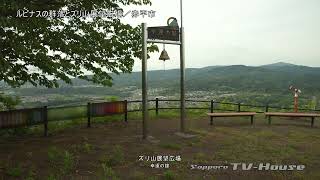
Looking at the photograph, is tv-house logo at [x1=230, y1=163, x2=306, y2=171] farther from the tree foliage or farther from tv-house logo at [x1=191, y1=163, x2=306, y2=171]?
the tree foliage

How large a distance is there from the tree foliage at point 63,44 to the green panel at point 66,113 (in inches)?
63.9

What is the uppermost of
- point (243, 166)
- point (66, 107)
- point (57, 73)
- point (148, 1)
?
point (148, 1)

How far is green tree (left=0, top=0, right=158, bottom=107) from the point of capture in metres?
8.97

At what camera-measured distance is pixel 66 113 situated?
13.8 metres

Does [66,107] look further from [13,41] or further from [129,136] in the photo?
[13,41]

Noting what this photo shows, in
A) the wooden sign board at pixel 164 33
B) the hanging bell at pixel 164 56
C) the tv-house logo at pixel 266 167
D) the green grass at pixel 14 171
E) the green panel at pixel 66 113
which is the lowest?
the tv-house logo at pixel 266 167

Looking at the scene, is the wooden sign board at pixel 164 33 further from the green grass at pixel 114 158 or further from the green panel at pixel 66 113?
the green panel at pixel 66 113

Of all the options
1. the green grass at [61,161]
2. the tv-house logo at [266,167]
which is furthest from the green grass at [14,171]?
the tv-house logo at [266,167]

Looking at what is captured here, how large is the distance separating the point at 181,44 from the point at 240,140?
12.8 ft

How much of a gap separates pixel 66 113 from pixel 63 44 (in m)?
4.21

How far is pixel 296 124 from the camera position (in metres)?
15.2

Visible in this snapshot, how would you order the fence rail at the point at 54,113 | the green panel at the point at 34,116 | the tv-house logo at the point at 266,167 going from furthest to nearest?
the green panel at the point at 34,116, the fence rail at the point at 54,113, the tv-house logo at the point at 266,167

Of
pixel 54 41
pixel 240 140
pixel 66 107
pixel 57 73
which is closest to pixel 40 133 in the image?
pixel 66 107

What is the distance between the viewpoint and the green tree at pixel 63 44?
29.4 ft
